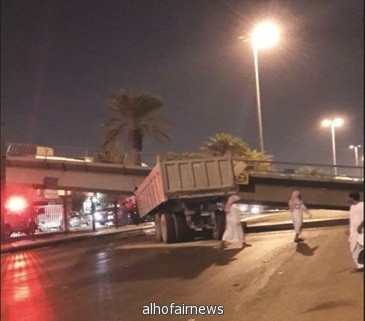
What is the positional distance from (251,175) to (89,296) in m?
17.5

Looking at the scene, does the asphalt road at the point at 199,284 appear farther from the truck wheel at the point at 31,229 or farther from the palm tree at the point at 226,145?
the palm tree at the point at 226,145

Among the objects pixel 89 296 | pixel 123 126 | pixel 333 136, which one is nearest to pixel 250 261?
pixel 89 296

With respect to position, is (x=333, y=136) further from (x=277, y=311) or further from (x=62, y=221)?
(x=62, y=221)

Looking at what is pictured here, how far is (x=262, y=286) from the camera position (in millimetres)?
9773

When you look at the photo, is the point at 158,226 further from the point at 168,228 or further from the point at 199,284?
the point at 199,284

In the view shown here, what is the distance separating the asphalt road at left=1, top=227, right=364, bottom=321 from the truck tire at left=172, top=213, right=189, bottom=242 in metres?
3.37

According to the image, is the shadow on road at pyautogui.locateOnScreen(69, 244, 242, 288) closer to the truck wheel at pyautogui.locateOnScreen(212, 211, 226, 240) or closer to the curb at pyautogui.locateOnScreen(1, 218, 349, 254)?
the truck wheel at pyautogui.locateOnScreen(212, 211, 226, 240)

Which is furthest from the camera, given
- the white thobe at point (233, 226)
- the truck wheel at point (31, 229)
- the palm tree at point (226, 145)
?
the palm tree at point (226, 145)

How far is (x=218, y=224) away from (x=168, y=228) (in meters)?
1.82

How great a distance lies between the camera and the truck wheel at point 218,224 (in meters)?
19.9

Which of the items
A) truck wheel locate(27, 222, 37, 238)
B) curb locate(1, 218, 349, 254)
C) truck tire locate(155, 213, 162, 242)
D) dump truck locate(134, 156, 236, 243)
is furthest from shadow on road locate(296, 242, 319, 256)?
truck wheel locate(27, 222, 37, 238)

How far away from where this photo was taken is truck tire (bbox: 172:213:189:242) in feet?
67.1

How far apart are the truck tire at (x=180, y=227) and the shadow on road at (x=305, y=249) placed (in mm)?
5857
